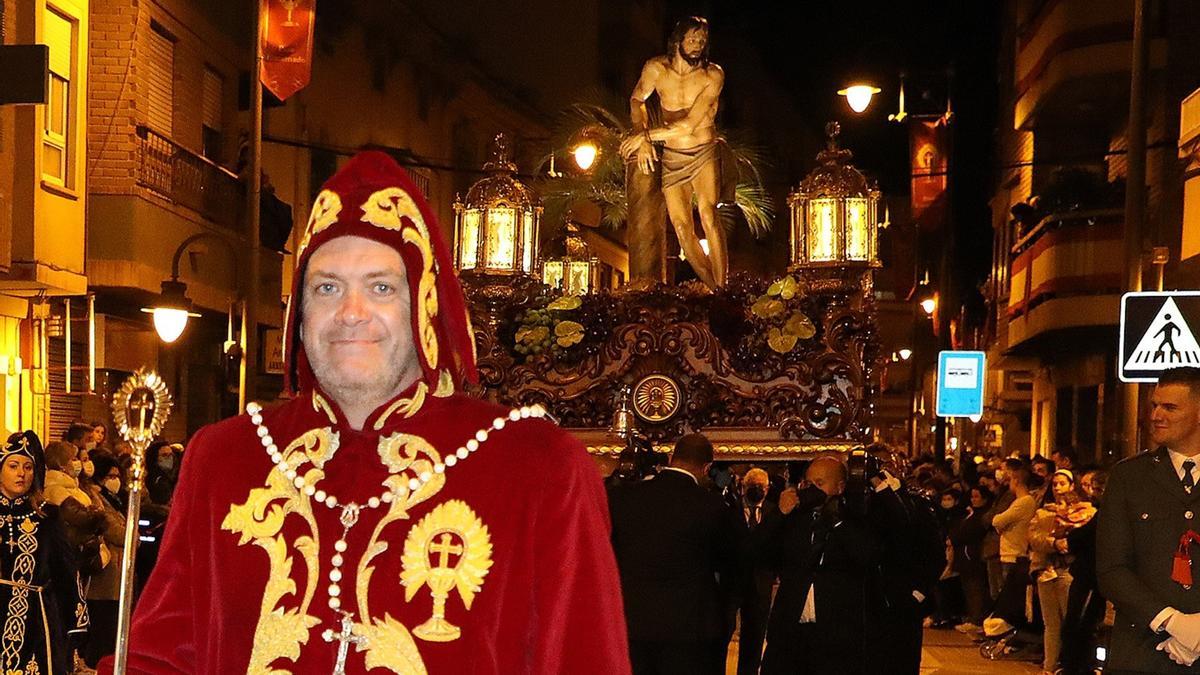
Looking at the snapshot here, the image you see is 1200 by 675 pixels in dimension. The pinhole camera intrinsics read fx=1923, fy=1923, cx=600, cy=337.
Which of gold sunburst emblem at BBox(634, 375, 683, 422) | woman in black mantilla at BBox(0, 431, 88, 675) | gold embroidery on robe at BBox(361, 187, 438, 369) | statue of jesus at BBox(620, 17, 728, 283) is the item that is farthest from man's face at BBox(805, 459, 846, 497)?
gold embroidery on robe at BBox(361, 187, 438, 369)

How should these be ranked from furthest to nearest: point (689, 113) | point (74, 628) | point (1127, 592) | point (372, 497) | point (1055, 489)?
point (1055, 489) < point (689, 113) < point (74, 628) < point (1127, 592) < point (372, 497)

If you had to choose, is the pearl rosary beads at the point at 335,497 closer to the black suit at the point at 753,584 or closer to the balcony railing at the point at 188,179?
the black suit at the point at 753,584

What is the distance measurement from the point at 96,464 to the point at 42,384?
6674 mm

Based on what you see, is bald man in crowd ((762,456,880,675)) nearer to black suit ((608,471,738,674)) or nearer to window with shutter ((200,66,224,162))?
black suit ((608,471,738,674))

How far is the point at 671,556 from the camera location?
10.1 m

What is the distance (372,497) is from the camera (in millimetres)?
3883

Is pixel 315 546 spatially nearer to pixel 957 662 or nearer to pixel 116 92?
pixel 957 662

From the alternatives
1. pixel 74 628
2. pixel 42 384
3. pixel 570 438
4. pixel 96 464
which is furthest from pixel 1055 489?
pixel 570 438

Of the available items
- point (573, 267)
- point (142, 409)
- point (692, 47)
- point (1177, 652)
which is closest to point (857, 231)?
point (692, 47)

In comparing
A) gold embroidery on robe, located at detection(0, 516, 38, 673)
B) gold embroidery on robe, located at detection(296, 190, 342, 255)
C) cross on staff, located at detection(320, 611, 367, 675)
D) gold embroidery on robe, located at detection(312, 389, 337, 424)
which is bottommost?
gold embroidery on robe, located at detection(0, 516, 38, 673)

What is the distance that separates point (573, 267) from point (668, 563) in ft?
17.3

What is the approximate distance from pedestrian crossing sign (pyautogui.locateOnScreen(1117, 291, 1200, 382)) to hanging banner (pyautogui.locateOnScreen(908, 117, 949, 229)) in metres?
25.1

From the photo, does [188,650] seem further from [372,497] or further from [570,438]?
[570,438]

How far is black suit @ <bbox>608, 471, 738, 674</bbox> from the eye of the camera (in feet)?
32.8
